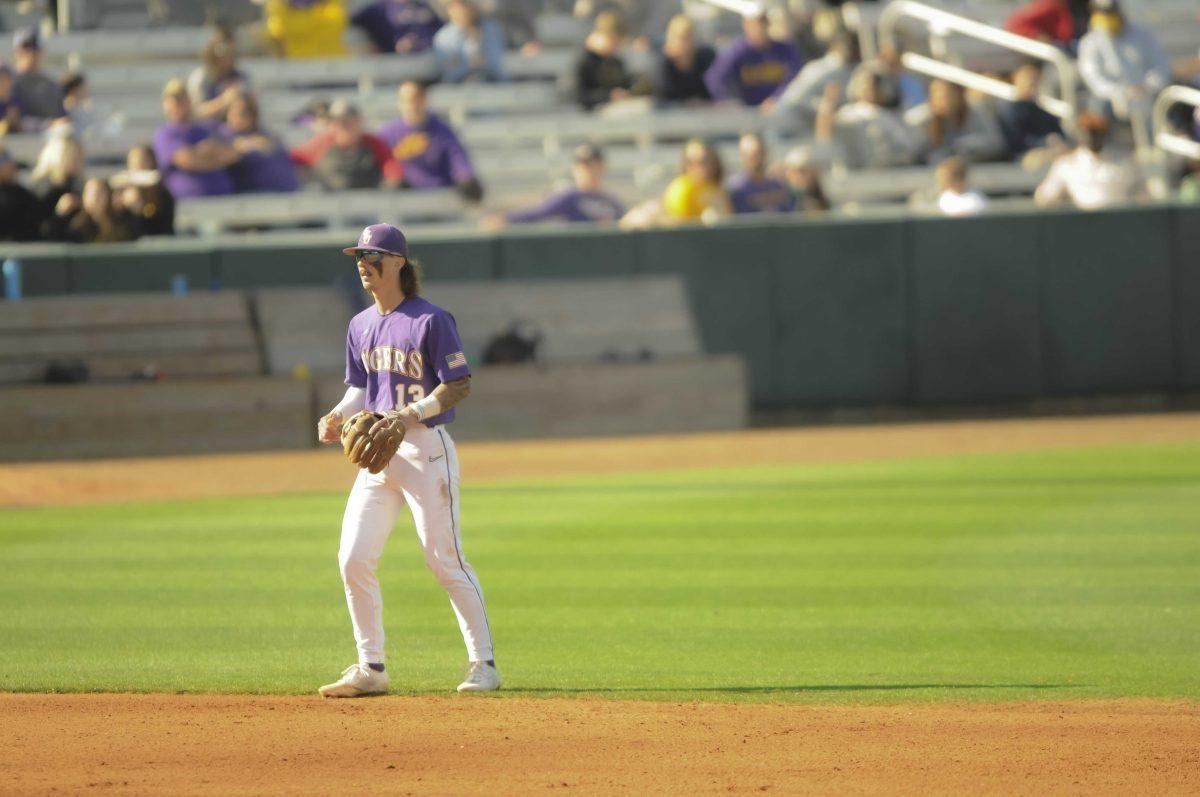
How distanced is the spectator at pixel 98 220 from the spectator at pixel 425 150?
9.53 ft

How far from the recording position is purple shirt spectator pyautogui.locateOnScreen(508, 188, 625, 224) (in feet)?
62.7

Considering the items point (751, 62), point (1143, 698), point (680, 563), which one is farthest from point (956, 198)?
point (1143, 698)

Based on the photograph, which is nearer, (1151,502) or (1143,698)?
(1143,698)

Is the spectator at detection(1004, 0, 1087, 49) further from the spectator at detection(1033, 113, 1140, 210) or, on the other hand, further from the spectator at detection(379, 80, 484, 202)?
the spectator at detection(379, 80, 484, 202)

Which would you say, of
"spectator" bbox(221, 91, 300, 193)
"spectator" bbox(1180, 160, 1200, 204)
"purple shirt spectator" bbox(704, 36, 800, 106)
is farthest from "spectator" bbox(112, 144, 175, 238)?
"spectator" bbox(1180, 160, 1200, 204)

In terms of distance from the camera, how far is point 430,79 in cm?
2241

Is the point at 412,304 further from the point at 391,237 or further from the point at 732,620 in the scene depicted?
the point at 732,620

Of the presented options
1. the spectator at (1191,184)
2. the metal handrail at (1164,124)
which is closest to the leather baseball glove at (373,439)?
the spectator at (1191,184)

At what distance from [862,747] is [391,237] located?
2.53 meters

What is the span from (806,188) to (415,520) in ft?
42.8

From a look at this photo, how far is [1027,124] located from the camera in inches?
878

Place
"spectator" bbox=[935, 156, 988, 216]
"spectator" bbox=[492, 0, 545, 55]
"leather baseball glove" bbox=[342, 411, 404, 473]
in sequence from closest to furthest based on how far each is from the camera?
1. "leather baseball glove" bbox=[342, 411, 404, 473]
2. "spectator" bbox=[935, 156, 988, 216]
3. "spectator" bbox=[492, 0, 545, 55]

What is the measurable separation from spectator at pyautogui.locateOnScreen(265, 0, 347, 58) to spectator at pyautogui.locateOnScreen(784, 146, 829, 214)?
19.6 ft

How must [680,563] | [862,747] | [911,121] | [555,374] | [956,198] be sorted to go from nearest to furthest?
[862,747] → [680,563] → [555,374] → [956,198] → [911,121]
